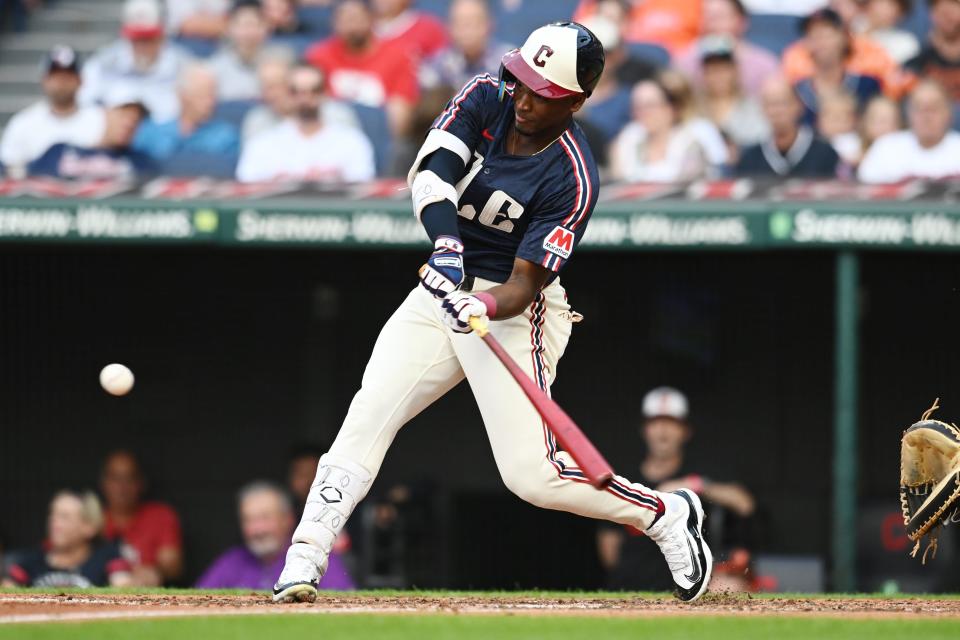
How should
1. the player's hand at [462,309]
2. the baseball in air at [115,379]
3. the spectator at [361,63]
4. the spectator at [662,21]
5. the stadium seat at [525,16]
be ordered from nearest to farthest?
1. the player's hand at [462,309]
2. the baseball in air at [115,379]
3. the spectator at [361,63]
4. the spectator at [662,21]
5. the stadium seat at [525,16]

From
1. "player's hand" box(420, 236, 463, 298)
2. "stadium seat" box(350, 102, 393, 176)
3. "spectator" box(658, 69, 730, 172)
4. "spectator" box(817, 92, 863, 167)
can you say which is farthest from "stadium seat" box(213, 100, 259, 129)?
"player's hand" box(420, 236, 463, 298)

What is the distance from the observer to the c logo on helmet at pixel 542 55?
4480 millimetres

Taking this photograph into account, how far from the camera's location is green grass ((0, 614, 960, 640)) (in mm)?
3838

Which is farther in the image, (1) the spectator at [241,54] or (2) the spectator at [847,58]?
(1) the spectator at [241,54]

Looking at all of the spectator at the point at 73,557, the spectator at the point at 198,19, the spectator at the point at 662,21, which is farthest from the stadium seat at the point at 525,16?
the spectator at the point at 73,557

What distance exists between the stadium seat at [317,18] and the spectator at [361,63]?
307 mm

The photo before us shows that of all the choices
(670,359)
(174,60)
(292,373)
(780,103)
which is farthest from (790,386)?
(174,60)

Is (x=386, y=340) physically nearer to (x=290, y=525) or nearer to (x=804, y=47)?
(x=290, y=525)

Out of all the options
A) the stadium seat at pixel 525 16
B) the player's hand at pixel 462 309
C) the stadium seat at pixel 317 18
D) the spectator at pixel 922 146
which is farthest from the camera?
the stadium seat at pixel 317 18

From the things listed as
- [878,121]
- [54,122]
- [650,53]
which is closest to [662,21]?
[650,53]

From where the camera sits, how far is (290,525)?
7.74 m

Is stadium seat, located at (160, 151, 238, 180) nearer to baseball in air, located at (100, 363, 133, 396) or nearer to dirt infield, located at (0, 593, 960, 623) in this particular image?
baseball in air, located at (100, 363, 133, 396)

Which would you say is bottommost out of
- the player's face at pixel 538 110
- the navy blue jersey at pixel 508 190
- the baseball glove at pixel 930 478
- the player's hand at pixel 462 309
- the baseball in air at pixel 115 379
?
the baseball glove at pixel 930 478

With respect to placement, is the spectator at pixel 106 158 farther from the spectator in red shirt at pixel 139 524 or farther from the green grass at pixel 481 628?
the green grass at pixel 481 628
